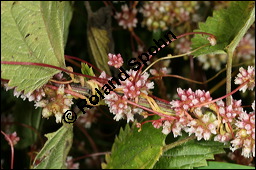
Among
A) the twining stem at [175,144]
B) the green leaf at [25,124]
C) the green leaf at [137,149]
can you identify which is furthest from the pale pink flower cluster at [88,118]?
the twining stem at [175,144]

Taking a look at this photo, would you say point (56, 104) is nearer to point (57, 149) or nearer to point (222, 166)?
point (57, 149)

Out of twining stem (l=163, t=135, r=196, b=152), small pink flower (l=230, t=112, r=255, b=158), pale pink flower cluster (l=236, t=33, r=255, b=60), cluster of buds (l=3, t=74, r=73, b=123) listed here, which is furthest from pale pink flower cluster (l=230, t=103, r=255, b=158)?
pale pink flower cluster (l=236, t=33, r=255, b=60)

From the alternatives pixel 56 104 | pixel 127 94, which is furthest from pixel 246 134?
pixel 56 104

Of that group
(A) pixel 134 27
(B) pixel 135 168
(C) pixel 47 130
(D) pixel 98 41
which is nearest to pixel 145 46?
(A) pixel 134 27

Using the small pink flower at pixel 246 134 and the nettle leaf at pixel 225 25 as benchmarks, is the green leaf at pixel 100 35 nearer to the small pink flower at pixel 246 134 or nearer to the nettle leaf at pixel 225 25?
the nettle leaf at pixel 225 25

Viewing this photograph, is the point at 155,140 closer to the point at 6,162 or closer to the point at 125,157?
the point at 125,157

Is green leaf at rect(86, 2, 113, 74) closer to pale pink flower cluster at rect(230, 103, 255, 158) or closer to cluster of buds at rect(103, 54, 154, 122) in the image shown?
cluster of buds at rect(103, 54, 154, 122)
